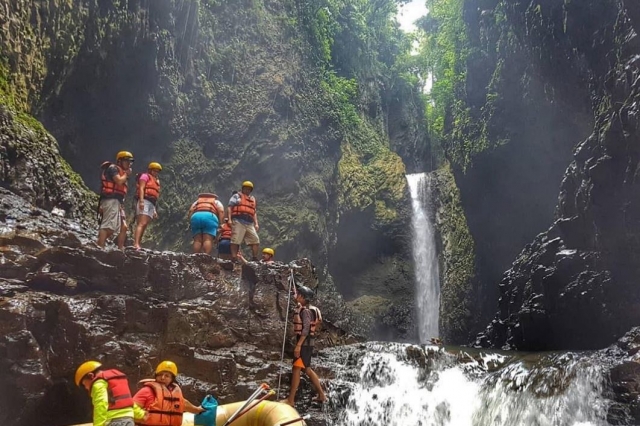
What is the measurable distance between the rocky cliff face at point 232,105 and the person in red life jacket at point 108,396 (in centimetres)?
813

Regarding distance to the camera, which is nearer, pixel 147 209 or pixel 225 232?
pixel 147 209

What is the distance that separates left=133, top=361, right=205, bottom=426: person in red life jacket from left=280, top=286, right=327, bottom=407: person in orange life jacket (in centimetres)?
335

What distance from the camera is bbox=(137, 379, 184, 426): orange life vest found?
515 centimetres

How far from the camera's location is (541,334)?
13844 mm

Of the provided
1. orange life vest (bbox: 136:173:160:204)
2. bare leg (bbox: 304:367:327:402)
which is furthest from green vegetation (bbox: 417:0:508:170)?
orange life vest (bbox: 136:173:160:204)

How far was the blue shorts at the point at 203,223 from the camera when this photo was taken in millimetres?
10242

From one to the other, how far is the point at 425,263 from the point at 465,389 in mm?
15358

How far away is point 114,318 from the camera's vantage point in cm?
806

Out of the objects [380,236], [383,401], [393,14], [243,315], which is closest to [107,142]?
[243,315]

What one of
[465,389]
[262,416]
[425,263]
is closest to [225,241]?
[262,416]

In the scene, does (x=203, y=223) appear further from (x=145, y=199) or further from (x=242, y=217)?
(x=145, y=199)

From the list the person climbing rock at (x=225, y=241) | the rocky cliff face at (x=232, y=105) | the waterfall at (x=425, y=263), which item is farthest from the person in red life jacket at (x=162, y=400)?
the waterfall at (x=425, y=263)

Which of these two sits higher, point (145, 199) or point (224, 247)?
point (145, 199)

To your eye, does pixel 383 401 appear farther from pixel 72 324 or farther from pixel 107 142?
pixel 107 142
